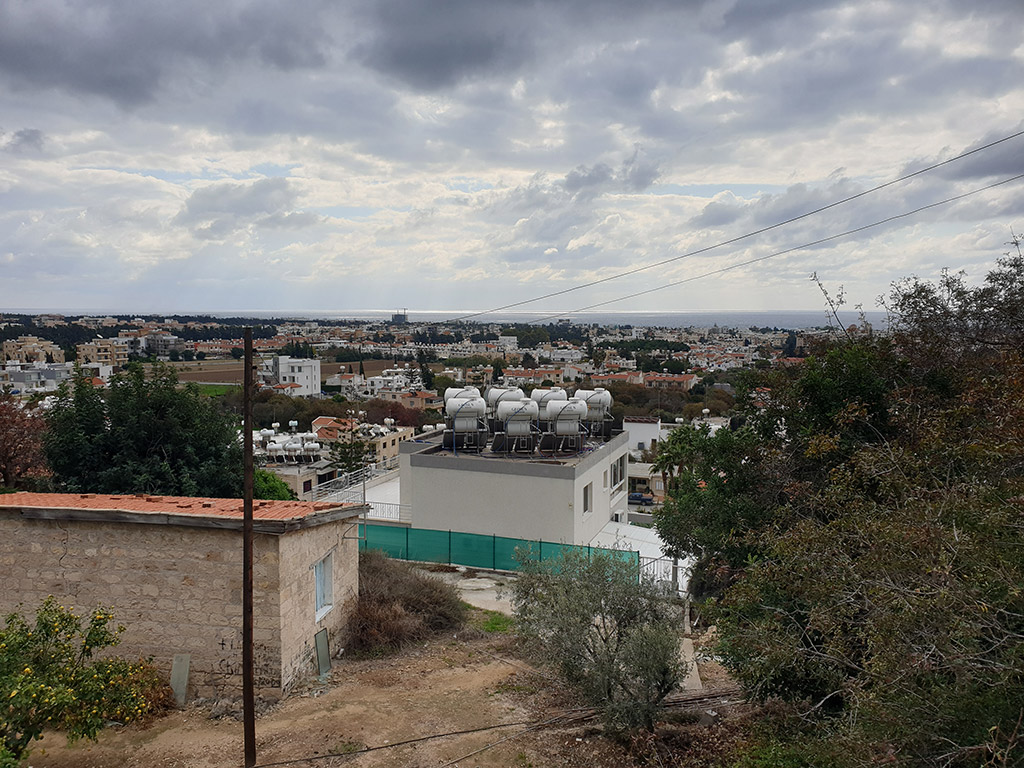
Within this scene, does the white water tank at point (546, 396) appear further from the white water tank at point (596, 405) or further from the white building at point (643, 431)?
the white building at point (643, 431)

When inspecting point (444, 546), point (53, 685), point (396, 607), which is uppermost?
point (53, 685)

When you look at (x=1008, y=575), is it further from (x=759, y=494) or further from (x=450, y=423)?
(x=450, y=423)

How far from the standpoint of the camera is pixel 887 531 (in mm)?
6562

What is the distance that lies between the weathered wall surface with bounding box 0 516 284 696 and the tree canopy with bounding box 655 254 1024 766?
6538 millimetres

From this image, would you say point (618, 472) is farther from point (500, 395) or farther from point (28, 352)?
point (28, 352)

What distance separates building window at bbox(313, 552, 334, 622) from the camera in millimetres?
11391

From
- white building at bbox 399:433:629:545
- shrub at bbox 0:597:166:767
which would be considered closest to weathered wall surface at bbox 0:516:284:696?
shrub at bbox 0:597:166:767

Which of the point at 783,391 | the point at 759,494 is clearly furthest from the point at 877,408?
the point at 759,494

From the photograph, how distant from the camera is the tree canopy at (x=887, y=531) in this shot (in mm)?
5398

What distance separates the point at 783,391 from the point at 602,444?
39.0 ft

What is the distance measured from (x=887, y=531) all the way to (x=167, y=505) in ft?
32.7

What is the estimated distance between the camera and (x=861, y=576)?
6.90 m

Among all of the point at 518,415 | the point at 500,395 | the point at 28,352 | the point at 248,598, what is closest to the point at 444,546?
the point at 518,415

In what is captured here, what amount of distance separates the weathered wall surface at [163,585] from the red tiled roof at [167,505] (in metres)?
0.26
